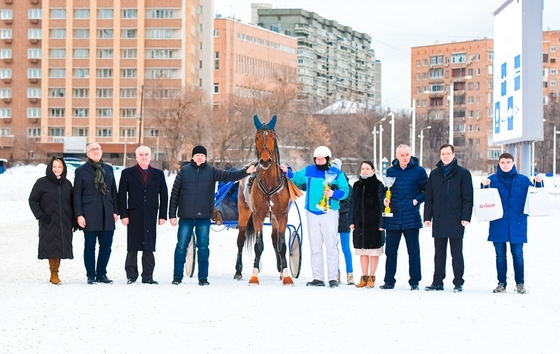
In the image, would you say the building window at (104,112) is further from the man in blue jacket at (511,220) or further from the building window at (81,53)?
the man in blue jacket at (511,220)

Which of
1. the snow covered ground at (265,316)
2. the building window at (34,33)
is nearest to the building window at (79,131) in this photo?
the building window at (34,33)

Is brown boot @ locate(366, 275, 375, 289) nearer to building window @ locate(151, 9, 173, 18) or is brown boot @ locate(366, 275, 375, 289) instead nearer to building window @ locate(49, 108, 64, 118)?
building window @ locate(151, 9, 173, 18)

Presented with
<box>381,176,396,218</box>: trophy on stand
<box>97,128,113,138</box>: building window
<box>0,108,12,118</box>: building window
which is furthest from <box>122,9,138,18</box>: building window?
<box>381,176,396,218</box>: trophy on stand

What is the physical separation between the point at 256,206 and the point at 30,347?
555 centimetres

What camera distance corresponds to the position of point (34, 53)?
12438 centimetres

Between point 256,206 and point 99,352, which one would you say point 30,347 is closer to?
point 99,352

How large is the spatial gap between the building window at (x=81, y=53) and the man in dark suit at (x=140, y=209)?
111m

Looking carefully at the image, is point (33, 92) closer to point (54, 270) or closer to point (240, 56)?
point (240, 56)

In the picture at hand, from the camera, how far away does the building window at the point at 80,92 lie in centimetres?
12162

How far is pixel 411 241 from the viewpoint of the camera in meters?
13.2

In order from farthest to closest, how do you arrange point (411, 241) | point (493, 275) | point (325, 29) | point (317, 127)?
point (325, 29), point (317, 127), point (493, 275), point (411, 241)

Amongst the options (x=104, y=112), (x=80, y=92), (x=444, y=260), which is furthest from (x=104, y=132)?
(x=444, y=260)

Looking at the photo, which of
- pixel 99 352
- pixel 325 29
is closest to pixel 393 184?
pixel 99 352

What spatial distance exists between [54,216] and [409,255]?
465cm
